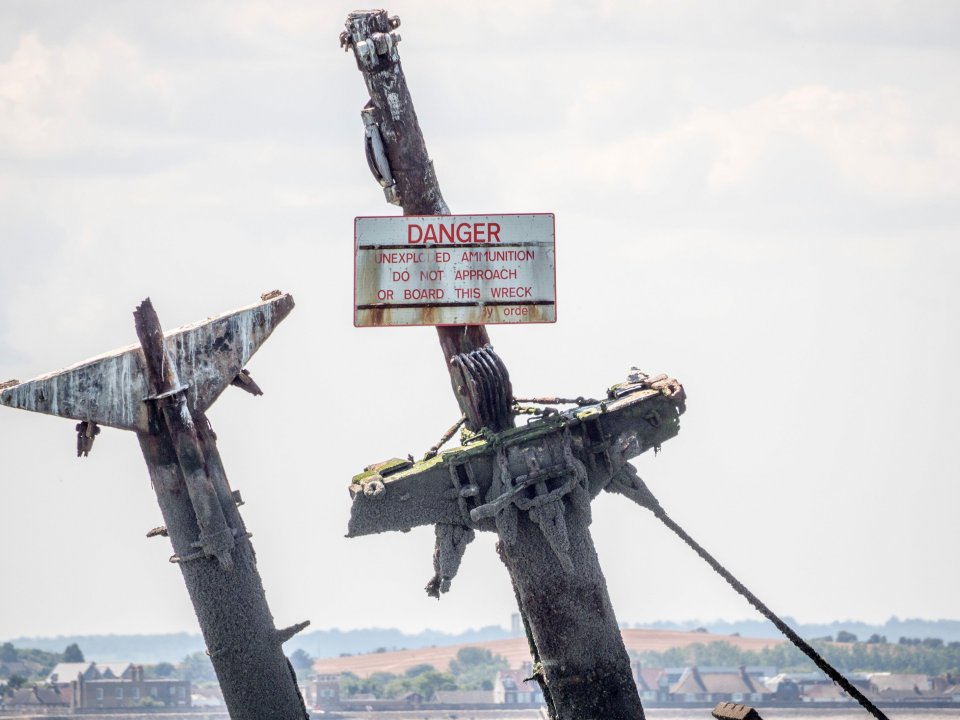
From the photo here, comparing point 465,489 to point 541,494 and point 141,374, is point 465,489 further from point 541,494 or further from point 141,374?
point 141,374

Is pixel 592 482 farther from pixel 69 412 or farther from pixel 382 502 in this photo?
pixel 69 412

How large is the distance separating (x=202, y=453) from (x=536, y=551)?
4100 mm

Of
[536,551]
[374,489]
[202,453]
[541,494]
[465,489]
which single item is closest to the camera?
[374,489]

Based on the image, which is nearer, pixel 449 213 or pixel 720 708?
pixel 720 708

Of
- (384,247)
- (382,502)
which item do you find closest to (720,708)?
(382,502)

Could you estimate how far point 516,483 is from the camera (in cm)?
2947

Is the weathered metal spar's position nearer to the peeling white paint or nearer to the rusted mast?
the peeling white paint

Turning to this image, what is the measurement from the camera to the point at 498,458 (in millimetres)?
29469

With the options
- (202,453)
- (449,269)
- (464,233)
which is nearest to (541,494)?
(449,269)

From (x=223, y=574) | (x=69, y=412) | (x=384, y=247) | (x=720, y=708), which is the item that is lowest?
(x=720, y=708)

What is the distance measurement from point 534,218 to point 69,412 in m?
5.92

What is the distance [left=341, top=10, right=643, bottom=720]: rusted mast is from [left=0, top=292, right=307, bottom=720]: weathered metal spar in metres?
2.22

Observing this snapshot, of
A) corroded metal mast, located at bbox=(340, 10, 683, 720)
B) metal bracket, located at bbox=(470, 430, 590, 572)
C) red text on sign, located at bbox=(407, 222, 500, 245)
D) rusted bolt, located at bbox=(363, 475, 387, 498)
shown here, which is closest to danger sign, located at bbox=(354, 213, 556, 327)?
red text on sign, located at bbox=(407, 222, 500, 245)

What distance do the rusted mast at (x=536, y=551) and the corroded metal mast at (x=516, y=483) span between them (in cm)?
1
